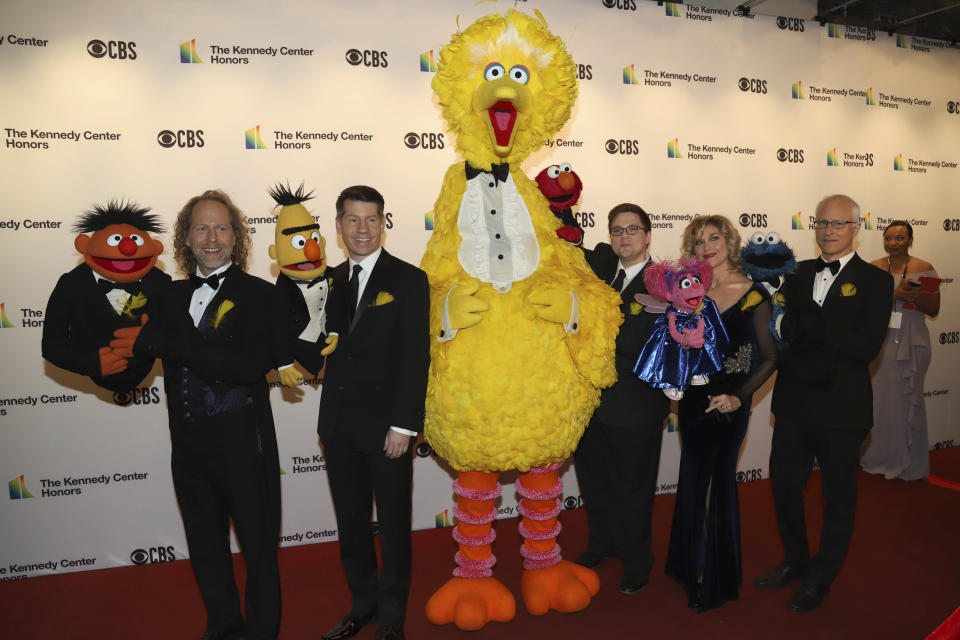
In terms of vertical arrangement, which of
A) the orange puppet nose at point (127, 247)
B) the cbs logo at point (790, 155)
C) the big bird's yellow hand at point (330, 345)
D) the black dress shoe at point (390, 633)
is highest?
the cbs logo at point (790, 155)

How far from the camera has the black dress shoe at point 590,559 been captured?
3.16m

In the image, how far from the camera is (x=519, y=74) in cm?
240

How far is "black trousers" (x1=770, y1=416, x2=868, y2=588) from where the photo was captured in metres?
2.66

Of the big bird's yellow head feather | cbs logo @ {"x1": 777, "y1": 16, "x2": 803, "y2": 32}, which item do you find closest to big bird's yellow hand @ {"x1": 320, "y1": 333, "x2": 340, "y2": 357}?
the big bird's yellow head feather

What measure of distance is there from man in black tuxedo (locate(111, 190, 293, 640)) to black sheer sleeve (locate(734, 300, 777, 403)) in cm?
183

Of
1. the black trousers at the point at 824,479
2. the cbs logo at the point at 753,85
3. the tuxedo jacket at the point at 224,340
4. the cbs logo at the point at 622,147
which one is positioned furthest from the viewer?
the cbs logo at the point at 753,85

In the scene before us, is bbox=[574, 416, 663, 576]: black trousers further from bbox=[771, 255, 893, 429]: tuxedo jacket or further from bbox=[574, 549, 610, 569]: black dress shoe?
bbox=[771, 255, 893, 429]: tuxedo jacket

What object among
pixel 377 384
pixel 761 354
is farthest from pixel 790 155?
pixel 377 384

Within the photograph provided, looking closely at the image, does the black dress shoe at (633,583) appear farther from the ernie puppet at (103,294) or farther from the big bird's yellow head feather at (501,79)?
the ernie puppet at (103,294)

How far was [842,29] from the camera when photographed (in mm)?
4547

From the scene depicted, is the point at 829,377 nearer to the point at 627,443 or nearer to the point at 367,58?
the point at 627,443

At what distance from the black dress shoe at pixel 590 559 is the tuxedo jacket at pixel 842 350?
47.1 inches

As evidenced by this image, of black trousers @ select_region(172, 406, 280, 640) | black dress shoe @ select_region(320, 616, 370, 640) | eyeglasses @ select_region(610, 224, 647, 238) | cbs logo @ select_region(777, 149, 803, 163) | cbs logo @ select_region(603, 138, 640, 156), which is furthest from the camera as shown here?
cbs logo @ select_region(777, 149, 803, 163)

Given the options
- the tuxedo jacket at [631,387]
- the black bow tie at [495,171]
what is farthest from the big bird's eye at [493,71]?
the tuxedo jacket at [631,387]
